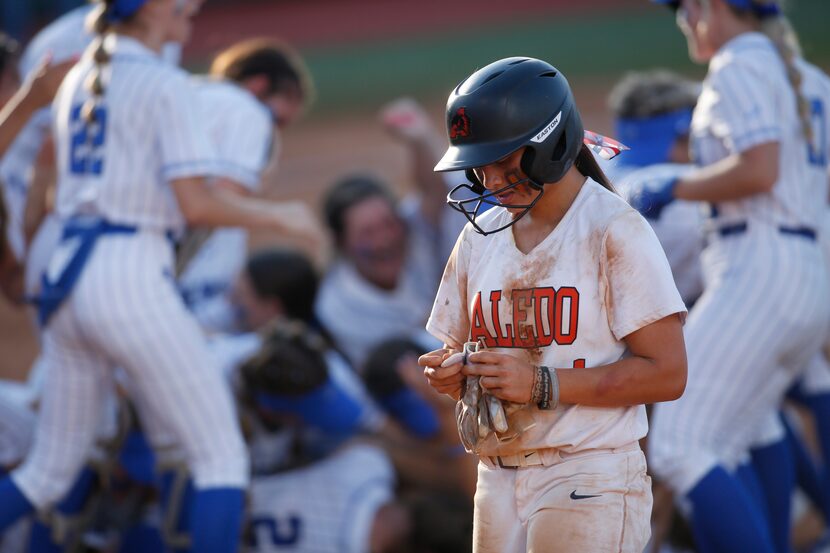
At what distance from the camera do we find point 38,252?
454cm

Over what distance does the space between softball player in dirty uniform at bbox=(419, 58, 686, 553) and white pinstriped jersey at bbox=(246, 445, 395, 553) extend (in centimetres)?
180

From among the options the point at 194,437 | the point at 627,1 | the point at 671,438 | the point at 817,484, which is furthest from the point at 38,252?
the point at 627,1

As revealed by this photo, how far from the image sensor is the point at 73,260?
3.77 meters

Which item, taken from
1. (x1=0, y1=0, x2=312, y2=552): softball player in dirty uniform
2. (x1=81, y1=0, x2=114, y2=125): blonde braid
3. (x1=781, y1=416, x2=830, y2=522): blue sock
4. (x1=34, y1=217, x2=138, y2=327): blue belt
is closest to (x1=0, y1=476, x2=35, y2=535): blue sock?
(x1=0, y1=0, x2=312, y2=552): softball player in dirty uniform

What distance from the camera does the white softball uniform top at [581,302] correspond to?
2.43m

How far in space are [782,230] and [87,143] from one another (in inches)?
91.5

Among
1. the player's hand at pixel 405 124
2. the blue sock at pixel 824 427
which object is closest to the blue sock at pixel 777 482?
the blue sock at pixel 824 427

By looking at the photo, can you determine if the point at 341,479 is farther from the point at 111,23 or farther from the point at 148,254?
the point at 111,23

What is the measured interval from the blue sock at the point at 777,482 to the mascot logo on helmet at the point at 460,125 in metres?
2.37

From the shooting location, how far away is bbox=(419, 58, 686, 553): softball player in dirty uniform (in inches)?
95.3

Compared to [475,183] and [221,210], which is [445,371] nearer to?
[475,183]

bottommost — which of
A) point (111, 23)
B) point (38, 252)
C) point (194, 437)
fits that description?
point (194, 437)

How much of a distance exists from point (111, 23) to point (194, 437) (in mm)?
1424

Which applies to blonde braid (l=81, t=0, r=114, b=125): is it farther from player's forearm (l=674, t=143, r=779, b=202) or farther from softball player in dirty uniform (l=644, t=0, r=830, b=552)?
player's forearm (l=674, t=143, r=779, b=202)
